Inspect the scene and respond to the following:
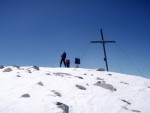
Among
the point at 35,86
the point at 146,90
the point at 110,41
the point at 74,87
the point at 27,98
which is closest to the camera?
the point at 27,98

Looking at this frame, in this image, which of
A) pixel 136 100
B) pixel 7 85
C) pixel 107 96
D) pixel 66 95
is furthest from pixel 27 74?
pixel 136 100

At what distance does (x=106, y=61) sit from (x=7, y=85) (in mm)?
24481

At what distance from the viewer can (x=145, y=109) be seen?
15258 millimetres

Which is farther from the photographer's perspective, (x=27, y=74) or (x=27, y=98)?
(x=27, y=74)

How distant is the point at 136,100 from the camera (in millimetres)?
17109

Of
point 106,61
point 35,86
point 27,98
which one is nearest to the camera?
point 27,98

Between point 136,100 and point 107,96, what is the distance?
8.19 ft

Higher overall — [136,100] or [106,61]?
[106,61]

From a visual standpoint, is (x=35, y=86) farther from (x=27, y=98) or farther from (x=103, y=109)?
(x=103, y=109)

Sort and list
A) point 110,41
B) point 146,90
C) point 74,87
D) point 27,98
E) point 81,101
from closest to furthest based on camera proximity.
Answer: point 27,98
point 81,101
point 74,87
point 146,90
point 110,41

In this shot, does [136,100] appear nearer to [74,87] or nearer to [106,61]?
[74,87]

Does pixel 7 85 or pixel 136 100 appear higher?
pixel 7 85

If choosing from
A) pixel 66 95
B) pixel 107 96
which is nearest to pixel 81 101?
pixel 66 95

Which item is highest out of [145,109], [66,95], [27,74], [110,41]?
[110,41]
